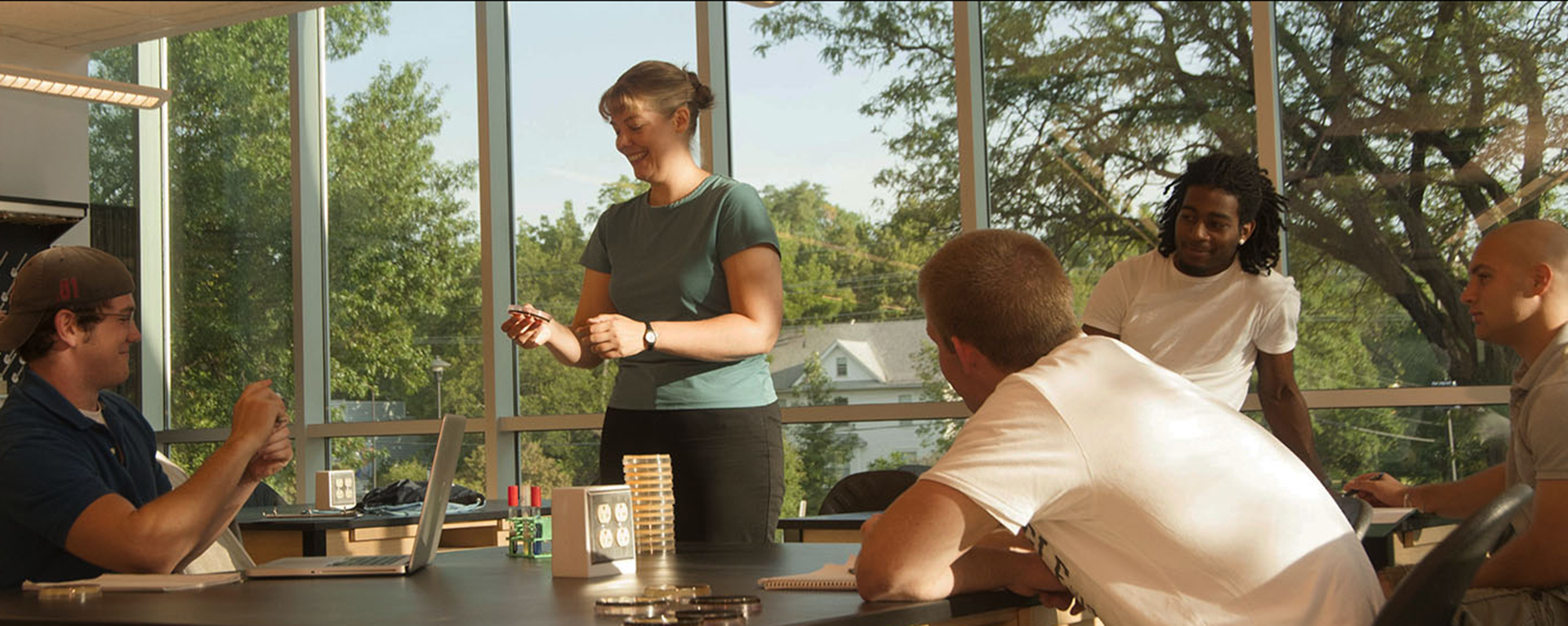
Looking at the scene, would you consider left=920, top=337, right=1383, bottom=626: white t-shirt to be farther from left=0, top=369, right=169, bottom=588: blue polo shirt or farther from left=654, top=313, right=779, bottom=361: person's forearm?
left=0, top=369, right=169, bottom=588: blue polo shirt

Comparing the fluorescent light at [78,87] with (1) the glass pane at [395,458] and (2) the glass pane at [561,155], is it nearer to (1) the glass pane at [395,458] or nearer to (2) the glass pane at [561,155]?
→ (2) the glass pane at [561,155]

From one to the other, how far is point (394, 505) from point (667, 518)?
7.06 ft

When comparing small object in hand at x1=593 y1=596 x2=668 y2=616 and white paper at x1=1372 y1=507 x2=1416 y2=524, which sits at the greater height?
small object in hand at x1=593 y1=596 x2=668 y2=616

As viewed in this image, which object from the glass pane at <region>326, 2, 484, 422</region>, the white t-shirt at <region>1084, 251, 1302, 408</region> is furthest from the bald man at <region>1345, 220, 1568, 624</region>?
the glass pane at <region>326, 2, 484, 422</region>

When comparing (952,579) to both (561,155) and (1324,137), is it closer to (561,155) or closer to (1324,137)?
(1324,137)

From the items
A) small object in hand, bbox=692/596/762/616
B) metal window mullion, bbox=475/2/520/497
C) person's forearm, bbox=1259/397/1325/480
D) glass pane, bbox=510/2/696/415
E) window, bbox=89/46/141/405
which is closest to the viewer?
small object in hand, bbox=692/596/762/616

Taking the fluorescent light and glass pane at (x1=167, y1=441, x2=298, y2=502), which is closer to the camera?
the fluorescent light

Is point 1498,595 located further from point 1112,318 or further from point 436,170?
point 436,170

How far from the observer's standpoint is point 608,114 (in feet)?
9.43

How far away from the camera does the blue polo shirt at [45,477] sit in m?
2.13

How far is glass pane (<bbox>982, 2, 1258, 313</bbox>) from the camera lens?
18.2ft

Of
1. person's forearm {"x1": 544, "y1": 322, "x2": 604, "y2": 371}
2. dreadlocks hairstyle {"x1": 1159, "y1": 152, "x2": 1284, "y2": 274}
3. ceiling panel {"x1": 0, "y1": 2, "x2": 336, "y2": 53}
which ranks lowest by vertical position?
person's forearm {"x1": 544, "y1": 322, "x2": 604, "y2": 371}

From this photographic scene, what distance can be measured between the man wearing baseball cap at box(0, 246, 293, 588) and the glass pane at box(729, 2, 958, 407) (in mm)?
3984

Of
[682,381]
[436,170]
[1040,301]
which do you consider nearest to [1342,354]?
[682,381]
